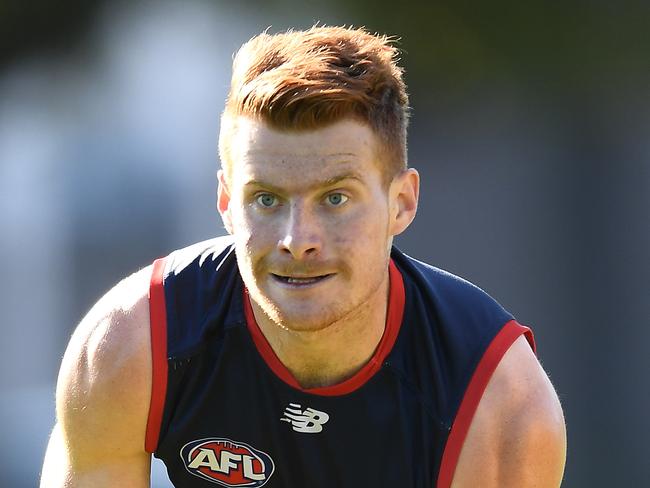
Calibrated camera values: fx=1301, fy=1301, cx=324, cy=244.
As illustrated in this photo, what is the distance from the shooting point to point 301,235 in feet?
9.73

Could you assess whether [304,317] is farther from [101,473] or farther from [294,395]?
[101,473]

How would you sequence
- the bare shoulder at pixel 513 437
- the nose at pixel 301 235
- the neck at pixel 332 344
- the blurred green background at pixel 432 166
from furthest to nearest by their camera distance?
the blurred green background at pixel 432 166, the neck at pixel 332 344, the bare shoulder at pixel 513 437, the nose at pixel 301 235

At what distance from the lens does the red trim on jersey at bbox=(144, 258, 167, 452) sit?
10.6 ft

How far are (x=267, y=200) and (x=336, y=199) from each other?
162 millimetres

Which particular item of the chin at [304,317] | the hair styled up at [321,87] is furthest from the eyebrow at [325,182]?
the chin at [304,317]

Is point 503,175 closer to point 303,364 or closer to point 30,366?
point 30,366

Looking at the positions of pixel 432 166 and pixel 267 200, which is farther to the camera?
pixel 432 166

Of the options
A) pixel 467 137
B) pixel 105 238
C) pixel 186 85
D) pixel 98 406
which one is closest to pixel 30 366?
pixel 105 238

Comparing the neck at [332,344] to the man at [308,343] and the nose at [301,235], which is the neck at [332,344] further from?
the nose at [301,235]

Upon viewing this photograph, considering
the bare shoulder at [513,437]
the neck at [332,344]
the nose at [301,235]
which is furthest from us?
the neck at [332,344]

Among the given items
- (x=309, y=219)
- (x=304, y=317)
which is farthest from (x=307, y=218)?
(x=304, y=317)

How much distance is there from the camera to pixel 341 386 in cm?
329

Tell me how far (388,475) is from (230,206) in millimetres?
783

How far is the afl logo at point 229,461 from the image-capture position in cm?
332
